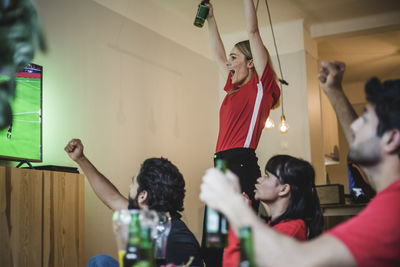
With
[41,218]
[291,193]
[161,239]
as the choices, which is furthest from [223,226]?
[41,218]

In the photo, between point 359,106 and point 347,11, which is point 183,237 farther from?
point 359,106

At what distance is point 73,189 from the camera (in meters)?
3.40

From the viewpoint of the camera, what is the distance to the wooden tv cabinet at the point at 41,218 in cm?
289

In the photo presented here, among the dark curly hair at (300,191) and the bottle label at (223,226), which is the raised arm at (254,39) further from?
the bottle label at (223,226)

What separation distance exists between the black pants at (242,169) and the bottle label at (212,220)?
4.58ft

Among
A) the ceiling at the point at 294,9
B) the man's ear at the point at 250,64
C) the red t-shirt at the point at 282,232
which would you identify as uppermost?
the ceiling at the point at 294,9

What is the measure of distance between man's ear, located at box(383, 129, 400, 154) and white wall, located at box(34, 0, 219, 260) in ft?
8.65

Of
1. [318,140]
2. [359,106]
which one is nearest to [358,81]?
[359,106]

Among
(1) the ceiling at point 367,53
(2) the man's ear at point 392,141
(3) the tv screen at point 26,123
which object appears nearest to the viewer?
(2) the man's ear at point 392,141

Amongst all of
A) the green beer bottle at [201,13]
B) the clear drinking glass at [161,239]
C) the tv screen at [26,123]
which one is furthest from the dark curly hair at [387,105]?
the tv screen at [26,123]

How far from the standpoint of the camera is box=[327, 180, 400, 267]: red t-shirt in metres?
1.15

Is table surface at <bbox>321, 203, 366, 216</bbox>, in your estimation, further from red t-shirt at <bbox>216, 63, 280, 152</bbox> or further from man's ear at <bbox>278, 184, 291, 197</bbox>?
man's ear at <bbox>278, 184, 291, 197</bbox>

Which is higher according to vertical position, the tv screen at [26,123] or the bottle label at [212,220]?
the tv screen at [26,123]

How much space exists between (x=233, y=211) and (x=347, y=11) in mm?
4940
